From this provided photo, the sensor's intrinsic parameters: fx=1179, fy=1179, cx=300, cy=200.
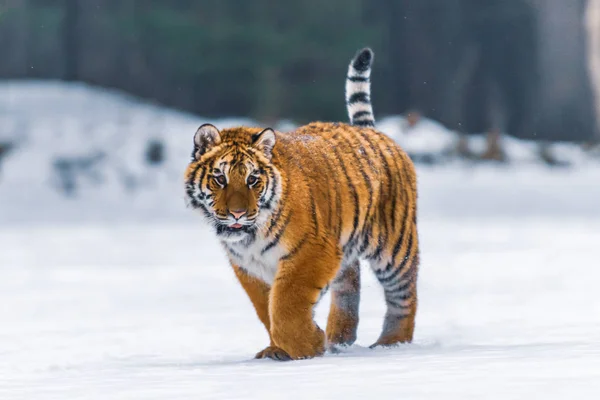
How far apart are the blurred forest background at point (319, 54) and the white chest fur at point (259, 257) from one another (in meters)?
12.2

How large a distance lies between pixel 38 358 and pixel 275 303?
146 cm

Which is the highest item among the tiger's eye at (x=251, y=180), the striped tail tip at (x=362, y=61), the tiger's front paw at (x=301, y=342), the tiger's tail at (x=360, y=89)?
the striped tail tip at (x=362, y=61)

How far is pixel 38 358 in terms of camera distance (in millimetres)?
5551

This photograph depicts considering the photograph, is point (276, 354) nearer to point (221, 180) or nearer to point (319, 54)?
point (221, 180)

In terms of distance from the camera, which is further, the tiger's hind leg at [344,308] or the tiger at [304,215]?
the tiger's hind leg at [344,308]

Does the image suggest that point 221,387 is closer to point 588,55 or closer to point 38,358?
point 38,358

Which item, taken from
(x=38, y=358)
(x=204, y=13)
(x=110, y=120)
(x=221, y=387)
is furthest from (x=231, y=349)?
(x=204, y=13)

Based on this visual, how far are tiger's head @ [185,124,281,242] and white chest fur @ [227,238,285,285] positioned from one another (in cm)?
8

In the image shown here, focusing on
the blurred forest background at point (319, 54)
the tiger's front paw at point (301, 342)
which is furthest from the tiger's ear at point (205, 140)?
the blurred forest background at point (319, 54)

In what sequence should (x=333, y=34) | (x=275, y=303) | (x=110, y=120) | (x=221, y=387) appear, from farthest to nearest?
(x=333, y=34)
(x=110, y=120)
(x=275, y=303)
(x=221, y=387)

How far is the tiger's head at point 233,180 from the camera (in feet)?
15.1

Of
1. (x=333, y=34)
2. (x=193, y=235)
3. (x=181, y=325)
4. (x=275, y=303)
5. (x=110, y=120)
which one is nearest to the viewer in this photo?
(x=275, y=303)

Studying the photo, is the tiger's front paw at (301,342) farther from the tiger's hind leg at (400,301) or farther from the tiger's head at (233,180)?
the tiger's hind leg at (400,301)

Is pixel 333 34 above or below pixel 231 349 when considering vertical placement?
above
